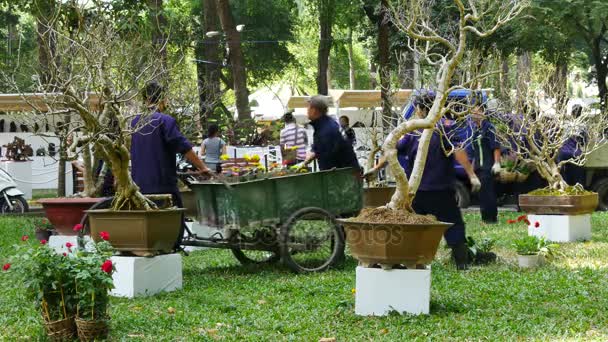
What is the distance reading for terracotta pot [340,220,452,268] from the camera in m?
7.62

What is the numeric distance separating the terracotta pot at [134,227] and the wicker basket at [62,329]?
215cm

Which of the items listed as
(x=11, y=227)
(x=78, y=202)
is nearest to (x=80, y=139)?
(x=78, y=202)

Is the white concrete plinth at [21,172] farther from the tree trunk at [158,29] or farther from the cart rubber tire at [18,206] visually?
the tree trunk at [158,29]

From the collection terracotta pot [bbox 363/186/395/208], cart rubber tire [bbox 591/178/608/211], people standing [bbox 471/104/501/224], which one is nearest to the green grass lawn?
terracotta pot [bbox 363/186/395/208]

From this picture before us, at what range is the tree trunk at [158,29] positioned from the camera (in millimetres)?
13800

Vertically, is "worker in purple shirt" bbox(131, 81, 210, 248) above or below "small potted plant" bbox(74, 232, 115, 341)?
above

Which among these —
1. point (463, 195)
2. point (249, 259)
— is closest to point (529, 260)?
point (249, 259)

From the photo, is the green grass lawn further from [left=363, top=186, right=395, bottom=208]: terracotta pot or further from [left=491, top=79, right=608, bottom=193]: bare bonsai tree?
[left=491, top=79, right=608, bottom=193]: bare bonsai tree

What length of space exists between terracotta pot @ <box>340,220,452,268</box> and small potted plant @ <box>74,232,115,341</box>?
1.92 m

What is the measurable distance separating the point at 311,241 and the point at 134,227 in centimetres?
228

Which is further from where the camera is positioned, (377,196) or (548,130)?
(548,130)

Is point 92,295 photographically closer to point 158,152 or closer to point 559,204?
point 158,152

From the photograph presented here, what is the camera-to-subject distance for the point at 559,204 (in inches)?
510

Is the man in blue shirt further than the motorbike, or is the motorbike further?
the motorbike
